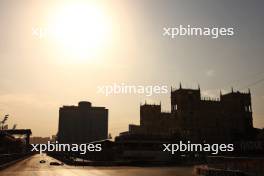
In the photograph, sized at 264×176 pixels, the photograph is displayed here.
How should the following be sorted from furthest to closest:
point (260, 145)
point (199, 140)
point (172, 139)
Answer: point (199, 140) → point (172, 139) → point (260, 145)

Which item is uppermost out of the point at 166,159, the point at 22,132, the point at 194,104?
the point at 194,104

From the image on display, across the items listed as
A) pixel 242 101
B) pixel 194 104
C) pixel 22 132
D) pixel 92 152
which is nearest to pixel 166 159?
pixel 92 152

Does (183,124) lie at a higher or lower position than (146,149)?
higher

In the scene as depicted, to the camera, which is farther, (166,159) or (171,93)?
(171,93)

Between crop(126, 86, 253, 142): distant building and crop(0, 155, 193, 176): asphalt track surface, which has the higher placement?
crop(126, 86, 253, 142): distant building

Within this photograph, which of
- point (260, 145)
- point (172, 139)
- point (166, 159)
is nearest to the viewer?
point (260, 145)

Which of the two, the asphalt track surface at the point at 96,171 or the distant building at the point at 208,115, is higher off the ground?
the distant building at the point at 208,115

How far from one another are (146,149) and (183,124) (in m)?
41.8

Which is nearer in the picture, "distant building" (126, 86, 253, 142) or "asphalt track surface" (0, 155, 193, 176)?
"asphalt track surface" (0, 155, 193, 176)

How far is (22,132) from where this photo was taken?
188 metres

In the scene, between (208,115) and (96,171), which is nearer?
(96,171)

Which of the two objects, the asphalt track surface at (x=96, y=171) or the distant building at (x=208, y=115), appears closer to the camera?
the asphalt track surface at (x=96, y=171)

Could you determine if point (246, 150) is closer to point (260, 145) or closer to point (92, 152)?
point (260, 145)

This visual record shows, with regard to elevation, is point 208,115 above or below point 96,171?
above
